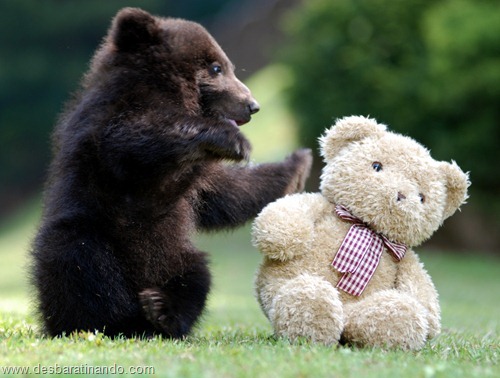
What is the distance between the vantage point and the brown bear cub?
14.9 feet

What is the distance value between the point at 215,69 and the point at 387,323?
1.95 metres

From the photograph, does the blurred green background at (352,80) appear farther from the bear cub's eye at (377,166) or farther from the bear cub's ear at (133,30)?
the bear cub's eye at (377,166)

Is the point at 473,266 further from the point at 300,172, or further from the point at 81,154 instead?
the point at 81,154

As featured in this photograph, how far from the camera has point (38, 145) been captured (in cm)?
2966

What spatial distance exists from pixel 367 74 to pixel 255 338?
14.2 m

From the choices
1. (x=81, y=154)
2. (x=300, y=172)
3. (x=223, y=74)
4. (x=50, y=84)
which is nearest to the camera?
(x=81, y=154)

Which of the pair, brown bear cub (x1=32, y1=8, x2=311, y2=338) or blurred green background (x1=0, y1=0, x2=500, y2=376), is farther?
blurred green background (x1=0, y1=0, x2=500, y2=376)

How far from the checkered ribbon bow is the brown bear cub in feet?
2.57

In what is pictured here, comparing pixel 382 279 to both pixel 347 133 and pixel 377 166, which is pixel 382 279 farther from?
pixel 347 133

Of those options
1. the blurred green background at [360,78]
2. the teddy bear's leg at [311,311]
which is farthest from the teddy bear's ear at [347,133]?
the blurred green background at [360,78]

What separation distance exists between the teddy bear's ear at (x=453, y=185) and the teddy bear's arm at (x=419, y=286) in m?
0.37

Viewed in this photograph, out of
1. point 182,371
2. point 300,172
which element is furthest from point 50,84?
point 182,371

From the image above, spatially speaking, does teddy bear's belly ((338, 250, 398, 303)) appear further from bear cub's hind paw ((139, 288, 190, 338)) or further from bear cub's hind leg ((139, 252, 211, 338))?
bear cub's hind paw ((139, 288, 190, 338))

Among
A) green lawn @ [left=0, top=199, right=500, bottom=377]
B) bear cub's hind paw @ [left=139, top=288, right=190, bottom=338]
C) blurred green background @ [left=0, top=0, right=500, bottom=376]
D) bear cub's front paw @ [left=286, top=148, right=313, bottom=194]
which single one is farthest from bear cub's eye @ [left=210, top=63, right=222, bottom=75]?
blurred green background @ [left=0, top=0, right=500, bottom=376]
